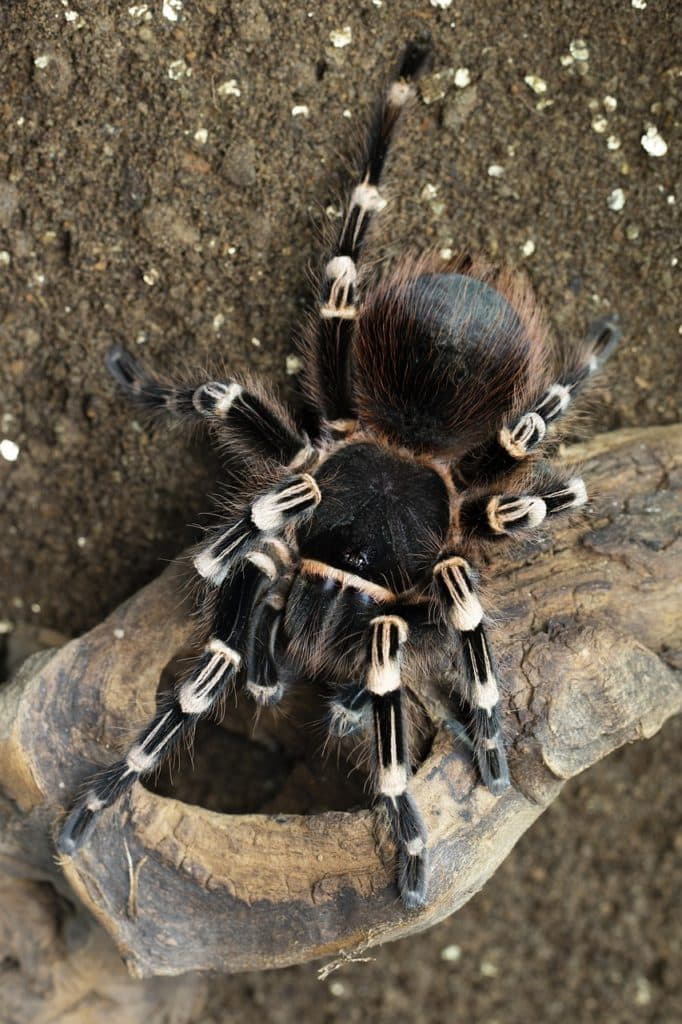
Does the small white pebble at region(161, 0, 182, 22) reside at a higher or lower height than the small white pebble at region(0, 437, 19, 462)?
higher

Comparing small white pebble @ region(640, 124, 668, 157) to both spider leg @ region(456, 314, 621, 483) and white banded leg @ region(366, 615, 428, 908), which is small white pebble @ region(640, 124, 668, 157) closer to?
spider leg @ region(456, 314, 621, 483)

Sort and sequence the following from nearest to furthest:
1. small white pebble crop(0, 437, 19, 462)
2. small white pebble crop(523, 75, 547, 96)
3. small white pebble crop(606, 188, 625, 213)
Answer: small white pebble crop(523, 75, 547, 96) → small white pebble crop(606, 188, 625, 213) → small white pebble crop(0, 437, 19, 462)

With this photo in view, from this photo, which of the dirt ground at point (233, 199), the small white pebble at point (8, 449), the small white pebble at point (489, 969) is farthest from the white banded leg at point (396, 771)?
the small white pebble at point (489, 969)

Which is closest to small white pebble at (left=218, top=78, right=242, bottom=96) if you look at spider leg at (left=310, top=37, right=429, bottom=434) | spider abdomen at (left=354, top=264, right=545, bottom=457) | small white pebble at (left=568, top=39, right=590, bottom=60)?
spider leg at (left=310, top=37, right=429, bottom=434)

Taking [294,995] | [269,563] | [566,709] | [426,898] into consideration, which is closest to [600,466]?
[566,709]

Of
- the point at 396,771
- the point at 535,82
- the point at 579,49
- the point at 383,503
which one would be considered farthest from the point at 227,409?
the point at 579,49

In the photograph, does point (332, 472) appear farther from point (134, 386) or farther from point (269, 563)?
point (134, 386)

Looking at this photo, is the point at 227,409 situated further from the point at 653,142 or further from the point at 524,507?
the point at 653,142
